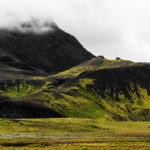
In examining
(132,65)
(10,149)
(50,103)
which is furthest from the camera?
(132,65)

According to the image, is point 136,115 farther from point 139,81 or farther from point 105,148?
point 105,148

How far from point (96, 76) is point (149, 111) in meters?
41.5

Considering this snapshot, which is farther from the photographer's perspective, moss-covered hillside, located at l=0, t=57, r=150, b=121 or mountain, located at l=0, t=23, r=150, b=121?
moss-covered hillside, located at l=0, t=57, r=150, b=121

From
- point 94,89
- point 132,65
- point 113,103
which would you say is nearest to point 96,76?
point 94,89

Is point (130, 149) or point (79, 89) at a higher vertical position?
point (79, 89)

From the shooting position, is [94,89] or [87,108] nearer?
[87,108]

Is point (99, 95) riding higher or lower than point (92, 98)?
higher

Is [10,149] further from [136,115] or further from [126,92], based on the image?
[126,92]

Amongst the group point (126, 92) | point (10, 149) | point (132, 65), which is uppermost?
point (132, 65)

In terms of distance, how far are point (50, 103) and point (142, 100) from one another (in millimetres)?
63300

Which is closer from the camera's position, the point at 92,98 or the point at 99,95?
the point at 92,98

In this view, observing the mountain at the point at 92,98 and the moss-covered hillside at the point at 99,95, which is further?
the moss-covered hillside at the point at 99,95

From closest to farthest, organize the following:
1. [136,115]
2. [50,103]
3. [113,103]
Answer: [50,103] → [136,115] → [113,103]

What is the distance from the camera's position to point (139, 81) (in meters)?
178
